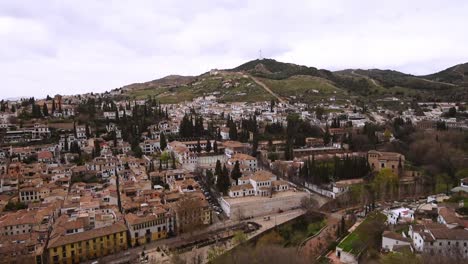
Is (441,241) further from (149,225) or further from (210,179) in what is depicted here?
(210,179)

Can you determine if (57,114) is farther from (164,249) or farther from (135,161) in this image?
(164,249)

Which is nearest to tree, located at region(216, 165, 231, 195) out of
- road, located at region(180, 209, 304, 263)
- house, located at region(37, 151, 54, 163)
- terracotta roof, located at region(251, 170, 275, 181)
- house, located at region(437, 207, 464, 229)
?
terracotta roof, located at region(251, 170, 275, 181)

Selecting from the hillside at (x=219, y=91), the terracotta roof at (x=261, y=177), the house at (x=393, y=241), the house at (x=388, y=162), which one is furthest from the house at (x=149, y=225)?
the hillside at (x=219, y=91)

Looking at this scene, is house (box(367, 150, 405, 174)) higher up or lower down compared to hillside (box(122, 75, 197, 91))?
lower down

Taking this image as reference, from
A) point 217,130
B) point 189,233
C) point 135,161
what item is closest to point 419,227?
point 189,233

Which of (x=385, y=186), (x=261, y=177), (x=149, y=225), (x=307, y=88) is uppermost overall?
(x=307, y=88)

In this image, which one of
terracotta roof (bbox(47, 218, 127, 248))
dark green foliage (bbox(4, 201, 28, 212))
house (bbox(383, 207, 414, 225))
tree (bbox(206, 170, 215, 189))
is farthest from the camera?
tree (bbox(206, 170, 215, 189))

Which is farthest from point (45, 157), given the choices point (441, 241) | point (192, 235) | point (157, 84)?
point (157, 84)

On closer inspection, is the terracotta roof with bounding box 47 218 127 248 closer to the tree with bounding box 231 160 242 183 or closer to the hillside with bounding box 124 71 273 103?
the tree with bounding box 231 160 242 183
